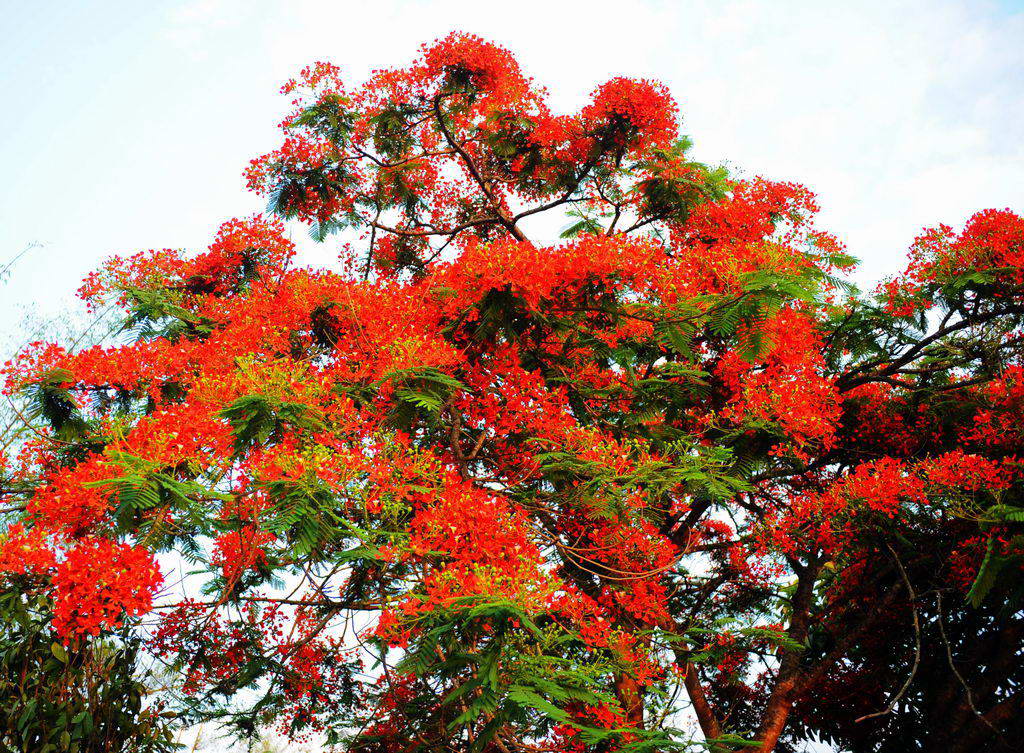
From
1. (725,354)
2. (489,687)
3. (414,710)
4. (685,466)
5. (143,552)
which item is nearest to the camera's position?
(489,687)

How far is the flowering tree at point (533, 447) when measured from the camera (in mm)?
6074

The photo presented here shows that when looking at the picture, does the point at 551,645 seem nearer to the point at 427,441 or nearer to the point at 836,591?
the point at 427,441

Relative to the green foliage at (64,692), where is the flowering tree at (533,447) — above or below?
above

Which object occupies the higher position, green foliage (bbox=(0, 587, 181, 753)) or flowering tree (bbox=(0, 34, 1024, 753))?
flowering tree (bbox=(0, 34, 1024, 753))

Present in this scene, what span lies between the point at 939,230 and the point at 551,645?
23.6 feet

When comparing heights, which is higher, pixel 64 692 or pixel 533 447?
pixel 533 447

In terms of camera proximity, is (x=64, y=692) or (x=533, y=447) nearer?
(x=64, y=692)

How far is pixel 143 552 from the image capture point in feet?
19.6

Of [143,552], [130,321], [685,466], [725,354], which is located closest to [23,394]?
[130,321]

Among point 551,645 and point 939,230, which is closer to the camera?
point 551,645

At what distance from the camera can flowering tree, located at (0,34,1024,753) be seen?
6.07 m

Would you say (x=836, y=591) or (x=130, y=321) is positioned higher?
(x=130, y=321)

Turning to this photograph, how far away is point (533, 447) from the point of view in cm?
820

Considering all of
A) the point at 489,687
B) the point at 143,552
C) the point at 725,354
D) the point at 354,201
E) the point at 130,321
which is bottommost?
the point at 489,687
